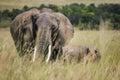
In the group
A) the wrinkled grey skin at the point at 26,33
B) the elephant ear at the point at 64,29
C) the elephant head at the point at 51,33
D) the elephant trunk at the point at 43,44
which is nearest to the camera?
the elephant trunk at the point at 43,44

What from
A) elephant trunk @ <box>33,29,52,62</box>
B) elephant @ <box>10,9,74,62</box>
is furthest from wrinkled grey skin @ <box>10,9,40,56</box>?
elephant trunk @ <box>33,29,52,62</box>

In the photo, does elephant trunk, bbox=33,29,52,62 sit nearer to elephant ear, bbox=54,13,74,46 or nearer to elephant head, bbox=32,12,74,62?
elephant head, bbox=32,12,74,62

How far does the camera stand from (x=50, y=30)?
504cm

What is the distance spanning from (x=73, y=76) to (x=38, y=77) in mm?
332

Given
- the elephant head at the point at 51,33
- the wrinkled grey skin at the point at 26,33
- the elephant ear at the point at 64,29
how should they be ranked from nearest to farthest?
the elephant head at the point at 51,33 → the wrinkled grey skin at the point at 26,33 → the elephant ear at the point at 64,29

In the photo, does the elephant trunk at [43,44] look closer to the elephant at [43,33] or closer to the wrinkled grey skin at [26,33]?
the elephant at [43,33]

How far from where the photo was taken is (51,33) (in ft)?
16.9

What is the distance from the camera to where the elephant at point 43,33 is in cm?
472

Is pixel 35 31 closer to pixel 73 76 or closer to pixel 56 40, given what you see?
pixel 56 40

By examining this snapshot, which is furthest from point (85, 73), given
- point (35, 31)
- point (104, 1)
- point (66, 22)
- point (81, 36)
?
point (104, 1)

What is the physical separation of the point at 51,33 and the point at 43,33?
384 millimetres

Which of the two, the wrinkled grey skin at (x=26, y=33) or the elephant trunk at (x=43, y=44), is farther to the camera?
the wrinkled grey skin at (x=26, y=33)

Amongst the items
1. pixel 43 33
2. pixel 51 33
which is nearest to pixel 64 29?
pixel 51 33

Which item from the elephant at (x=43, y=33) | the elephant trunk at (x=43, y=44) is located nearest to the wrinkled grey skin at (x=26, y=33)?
the elephant at (x=43, y=33)
